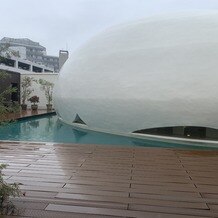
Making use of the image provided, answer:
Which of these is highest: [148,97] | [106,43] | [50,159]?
[106,43]

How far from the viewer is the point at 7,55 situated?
9.70 feet

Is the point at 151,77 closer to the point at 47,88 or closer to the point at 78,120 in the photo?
the point at 78,120

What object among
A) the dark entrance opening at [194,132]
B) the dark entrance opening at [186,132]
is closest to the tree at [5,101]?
the dark entrance opening at [186,132]

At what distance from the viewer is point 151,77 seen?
970cm

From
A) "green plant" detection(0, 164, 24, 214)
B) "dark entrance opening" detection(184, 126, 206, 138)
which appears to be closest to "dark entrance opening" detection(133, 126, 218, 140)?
"dark entrance opening" detection(184, 126, 206, 138)

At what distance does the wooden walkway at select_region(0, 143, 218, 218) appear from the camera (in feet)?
9.98

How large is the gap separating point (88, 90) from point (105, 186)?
7696 mm

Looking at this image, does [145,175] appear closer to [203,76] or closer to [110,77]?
[203,76]

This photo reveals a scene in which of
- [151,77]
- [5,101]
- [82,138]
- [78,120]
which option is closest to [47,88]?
[78,120]

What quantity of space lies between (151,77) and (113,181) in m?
5.99

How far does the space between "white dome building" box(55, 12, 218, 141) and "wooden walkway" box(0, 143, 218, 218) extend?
287 cm

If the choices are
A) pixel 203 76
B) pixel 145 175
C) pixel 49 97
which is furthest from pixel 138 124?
pixel 49 97

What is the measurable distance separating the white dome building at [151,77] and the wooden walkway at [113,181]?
2873 millimetres

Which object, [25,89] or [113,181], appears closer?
[113,181]
